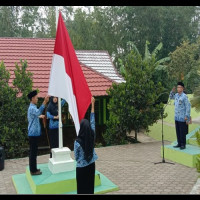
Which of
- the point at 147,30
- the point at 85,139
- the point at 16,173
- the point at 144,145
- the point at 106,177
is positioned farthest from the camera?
the point at 147,30

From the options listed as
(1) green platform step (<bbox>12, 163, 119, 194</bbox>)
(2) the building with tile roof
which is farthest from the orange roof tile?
(1) green platform step (<bbox>12, 163, 119, 194</bbox>)

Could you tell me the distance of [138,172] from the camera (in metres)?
6.93

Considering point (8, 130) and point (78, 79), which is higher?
point (78, 79)

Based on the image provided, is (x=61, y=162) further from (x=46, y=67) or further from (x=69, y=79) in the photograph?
(x=46, y=67)

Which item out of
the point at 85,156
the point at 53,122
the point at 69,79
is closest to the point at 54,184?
the point at 85,156

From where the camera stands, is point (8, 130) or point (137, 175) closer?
point (137, 175)

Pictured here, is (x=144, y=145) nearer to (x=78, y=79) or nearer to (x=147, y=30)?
(x=78, y=79)

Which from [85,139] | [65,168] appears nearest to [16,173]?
[65,168]

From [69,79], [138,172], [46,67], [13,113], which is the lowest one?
[138,172]

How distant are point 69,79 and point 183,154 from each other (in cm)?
374

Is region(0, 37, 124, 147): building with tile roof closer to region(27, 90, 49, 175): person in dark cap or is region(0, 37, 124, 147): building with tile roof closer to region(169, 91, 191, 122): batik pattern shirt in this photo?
region(169, 91, 191, 122): batik pattern shirt

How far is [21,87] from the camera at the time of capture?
9156mm

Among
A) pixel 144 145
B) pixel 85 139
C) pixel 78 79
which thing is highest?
pixel 78 79

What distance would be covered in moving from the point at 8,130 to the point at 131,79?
450 centimetres
